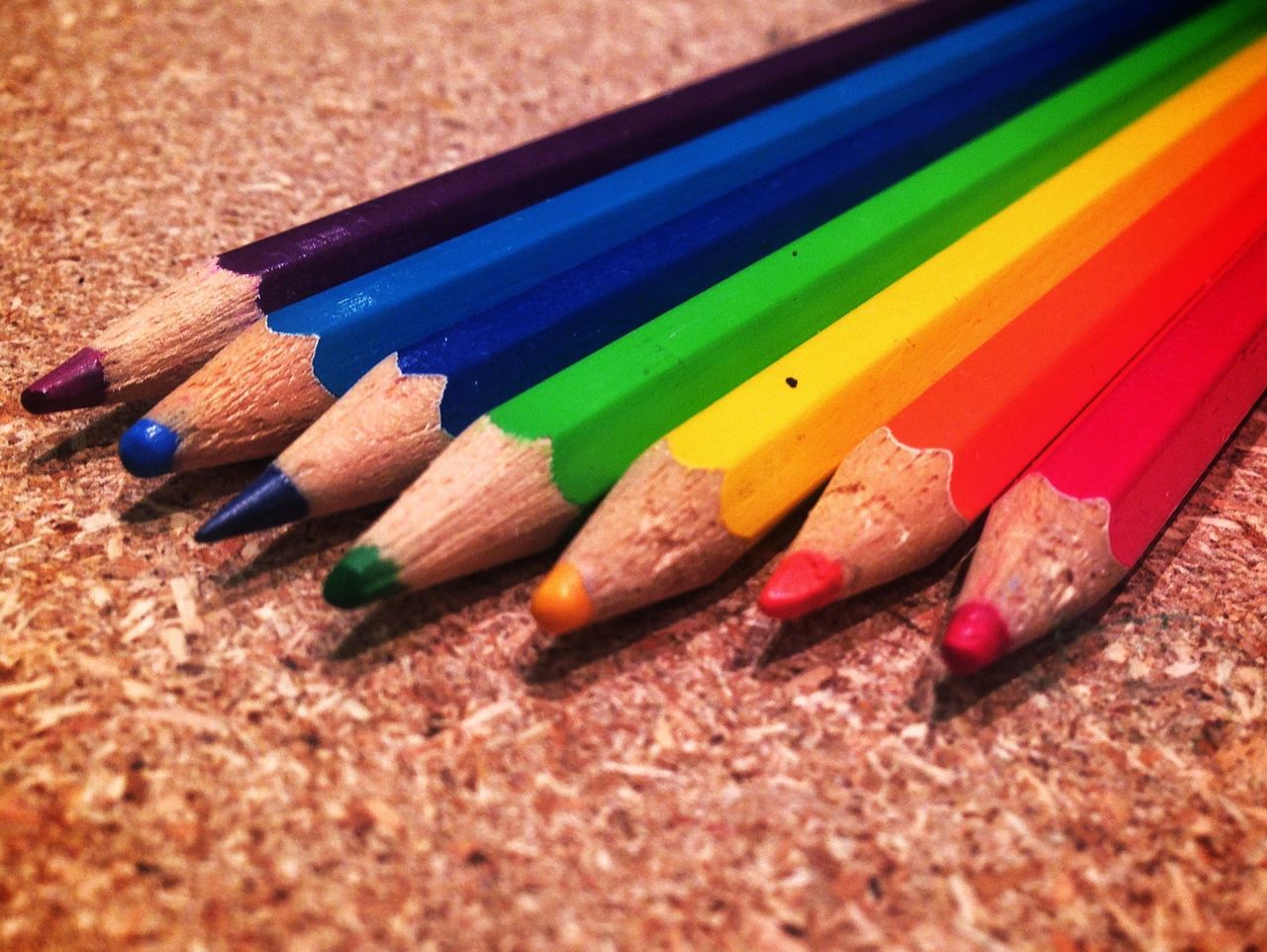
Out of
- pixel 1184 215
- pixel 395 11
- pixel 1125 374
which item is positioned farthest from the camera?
pixel 395 11

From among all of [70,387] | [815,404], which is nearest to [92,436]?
[70,387]

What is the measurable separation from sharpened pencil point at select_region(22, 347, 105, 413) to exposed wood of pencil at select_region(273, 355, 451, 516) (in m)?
0.12

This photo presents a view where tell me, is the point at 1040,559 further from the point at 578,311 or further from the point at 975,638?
the point at 578,311

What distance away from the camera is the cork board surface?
0.45 metres

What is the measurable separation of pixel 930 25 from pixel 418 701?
73 cm

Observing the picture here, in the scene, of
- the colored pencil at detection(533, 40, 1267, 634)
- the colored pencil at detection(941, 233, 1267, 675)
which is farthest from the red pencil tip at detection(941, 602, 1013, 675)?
the colored pencil at detection(533, 40, 1267, 634)

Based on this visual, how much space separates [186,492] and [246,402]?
8 cm

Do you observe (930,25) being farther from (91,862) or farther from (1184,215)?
(91,862)

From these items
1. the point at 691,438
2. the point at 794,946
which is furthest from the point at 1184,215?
the point at 794,946

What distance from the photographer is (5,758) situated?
0.48 metres

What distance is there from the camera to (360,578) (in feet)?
1.62

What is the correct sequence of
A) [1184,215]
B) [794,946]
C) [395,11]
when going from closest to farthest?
1. [794,946]
2. [1184,215]
3. [395,11]

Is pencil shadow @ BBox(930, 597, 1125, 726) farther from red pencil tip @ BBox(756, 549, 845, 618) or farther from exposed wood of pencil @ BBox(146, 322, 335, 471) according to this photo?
exposed wood of pencil @ BBox(146, 322, 335, 471)

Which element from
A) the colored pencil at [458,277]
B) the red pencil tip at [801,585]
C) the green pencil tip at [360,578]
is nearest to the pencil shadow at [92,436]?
the colored pencil at [458,277]
